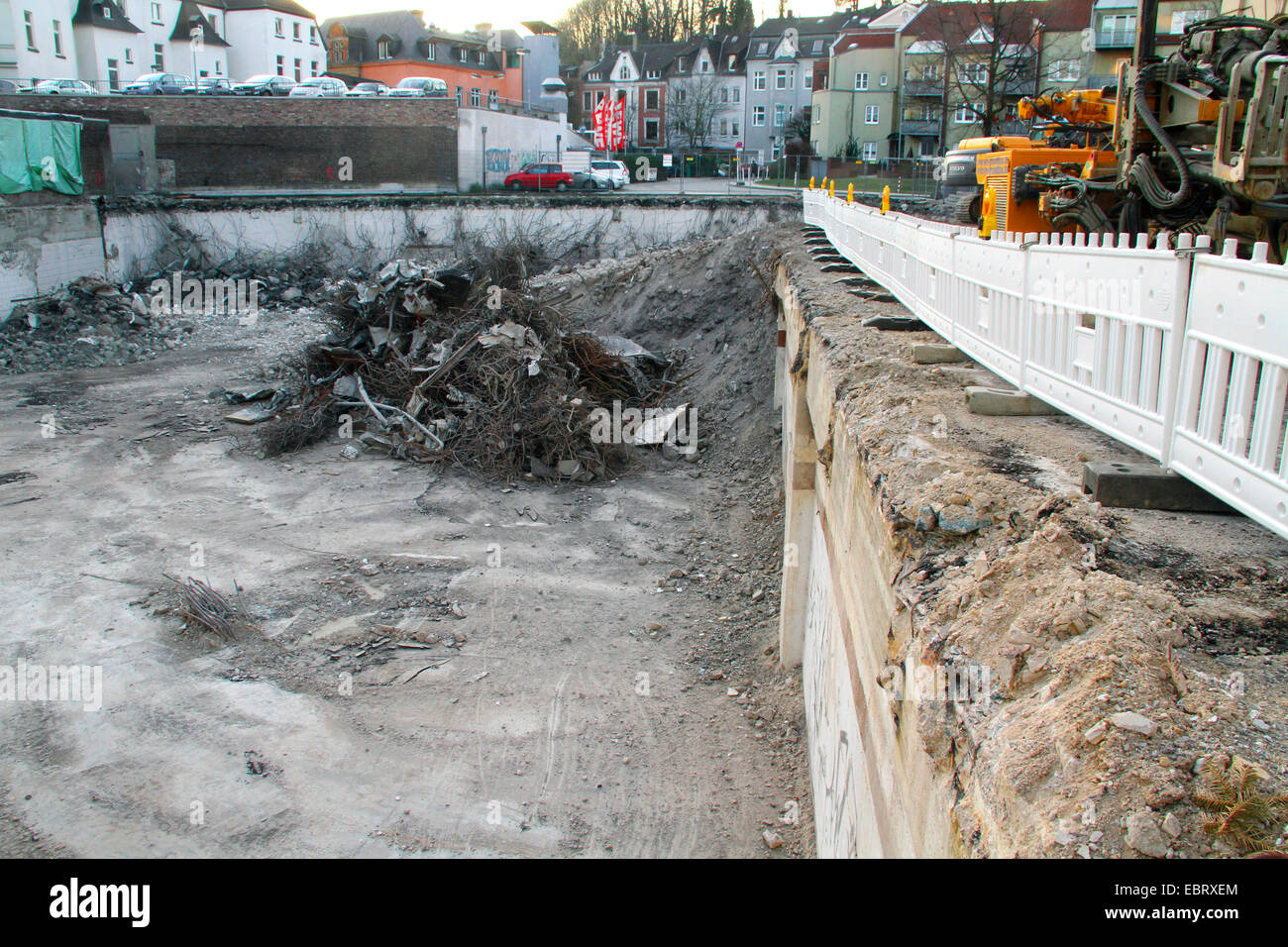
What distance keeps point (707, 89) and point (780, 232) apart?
55.9 meters

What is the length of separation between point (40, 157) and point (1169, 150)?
27.8 metres

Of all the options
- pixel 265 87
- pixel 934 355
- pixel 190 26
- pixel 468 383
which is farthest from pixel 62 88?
pixel 934 355

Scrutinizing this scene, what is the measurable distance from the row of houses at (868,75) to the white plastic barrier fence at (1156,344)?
106 feet

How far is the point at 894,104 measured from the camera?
5978cm

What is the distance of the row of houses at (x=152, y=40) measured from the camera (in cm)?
4612

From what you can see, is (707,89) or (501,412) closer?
(501,412)

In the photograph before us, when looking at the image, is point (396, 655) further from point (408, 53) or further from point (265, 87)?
point (408, 53)

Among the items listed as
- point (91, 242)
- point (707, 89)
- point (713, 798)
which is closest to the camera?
point (713, 798)

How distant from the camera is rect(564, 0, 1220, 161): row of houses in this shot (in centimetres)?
4053

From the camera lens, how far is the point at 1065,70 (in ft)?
152

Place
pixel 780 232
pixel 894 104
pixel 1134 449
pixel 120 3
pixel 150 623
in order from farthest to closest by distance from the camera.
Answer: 1. pixel 894 104
2. pixel 120 3
3. pixel 780 232
4. pixel 150 623
5. pixel 1134 449

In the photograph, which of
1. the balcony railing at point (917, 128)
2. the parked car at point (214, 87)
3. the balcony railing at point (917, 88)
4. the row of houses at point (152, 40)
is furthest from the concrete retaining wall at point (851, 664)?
the balcony railing at point (917, 128)
